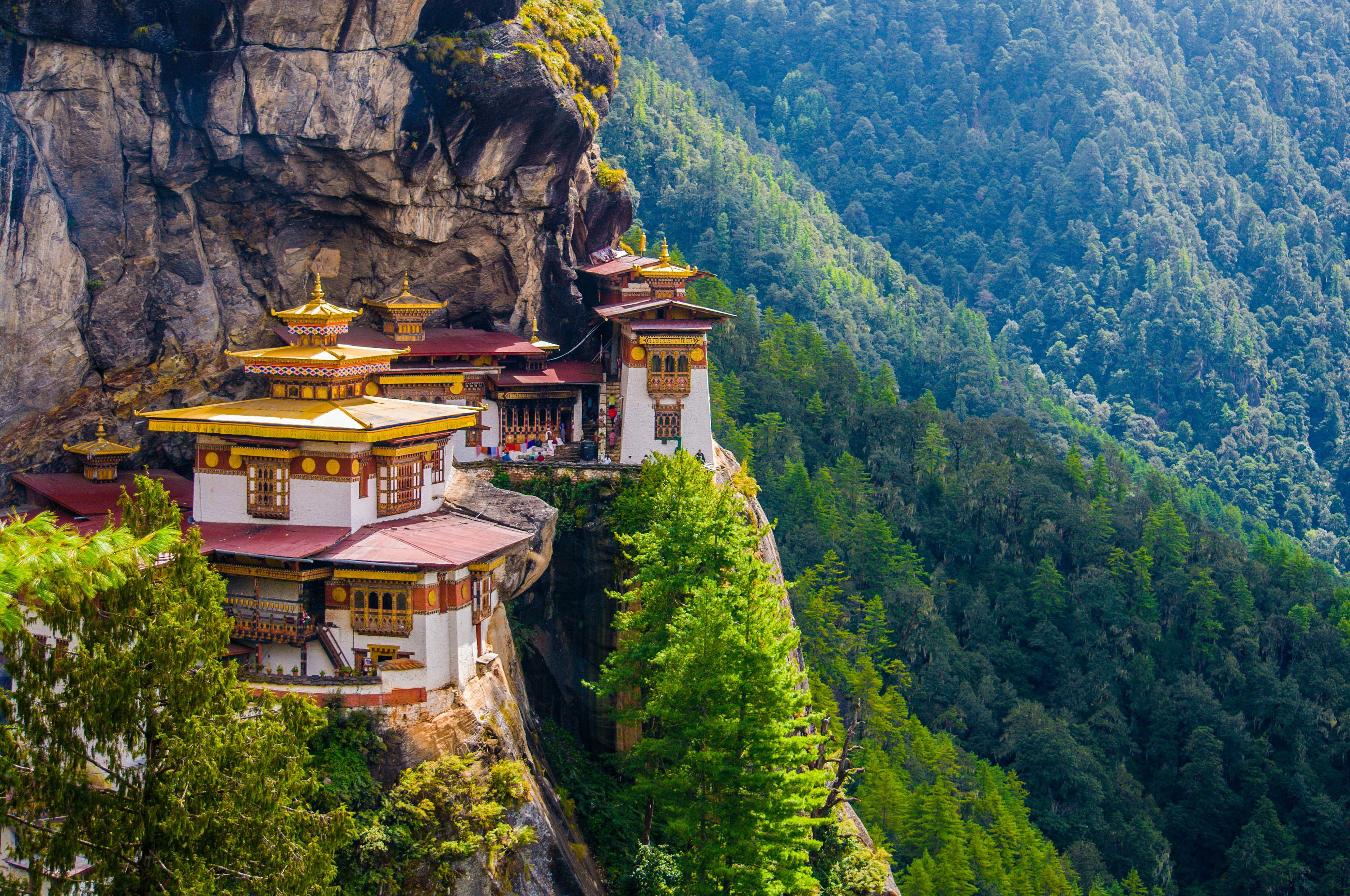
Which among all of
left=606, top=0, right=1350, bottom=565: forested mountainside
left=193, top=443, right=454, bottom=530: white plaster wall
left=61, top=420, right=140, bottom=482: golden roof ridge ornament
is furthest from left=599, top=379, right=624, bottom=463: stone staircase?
left=606, top=0, right=1350, bottom=565: forested mountainside

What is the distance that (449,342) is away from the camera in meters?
43.7

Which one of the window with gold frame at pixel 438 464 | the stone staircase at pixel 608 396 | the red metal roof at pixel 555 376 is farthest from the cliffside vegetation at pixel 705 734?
the red metal roof at pixel 555 376

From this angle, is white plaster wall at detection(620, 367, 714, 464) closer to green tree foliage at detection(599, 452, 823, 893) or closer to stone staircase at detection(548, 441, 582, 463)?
stone staircase at detection(548, 441, 582, 463)

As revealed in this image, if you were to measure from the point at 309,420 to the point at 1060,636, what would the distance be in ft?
174

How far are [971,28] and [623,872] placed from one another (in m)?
182

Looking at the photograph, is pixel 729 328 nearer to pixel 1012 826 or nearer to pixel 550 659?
pixel 1012 826

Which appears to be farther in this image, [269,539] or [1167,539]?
[1167,539]

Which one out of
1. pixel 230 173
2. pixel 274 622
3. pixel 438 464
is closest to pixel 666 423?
pixel 438 464

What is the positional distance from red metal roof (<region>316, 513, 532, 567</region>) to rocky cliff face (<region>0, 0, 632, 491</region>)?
31.3 feet

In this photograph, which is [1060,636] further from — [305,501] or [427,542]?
[305,501]

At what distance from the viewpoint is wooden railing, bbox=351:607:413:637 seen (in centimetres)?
2905

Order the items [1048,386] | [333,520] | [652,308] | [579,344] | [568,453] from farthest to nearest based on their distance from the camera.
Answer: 1. [1048,386]
2. [579,344]
3. [568,453]
4. [652,308]
5. [333,520]

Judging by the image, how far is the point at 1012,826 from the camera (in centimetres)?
5806

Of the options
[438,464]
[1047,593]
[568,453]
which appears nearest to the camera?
[438,464]
